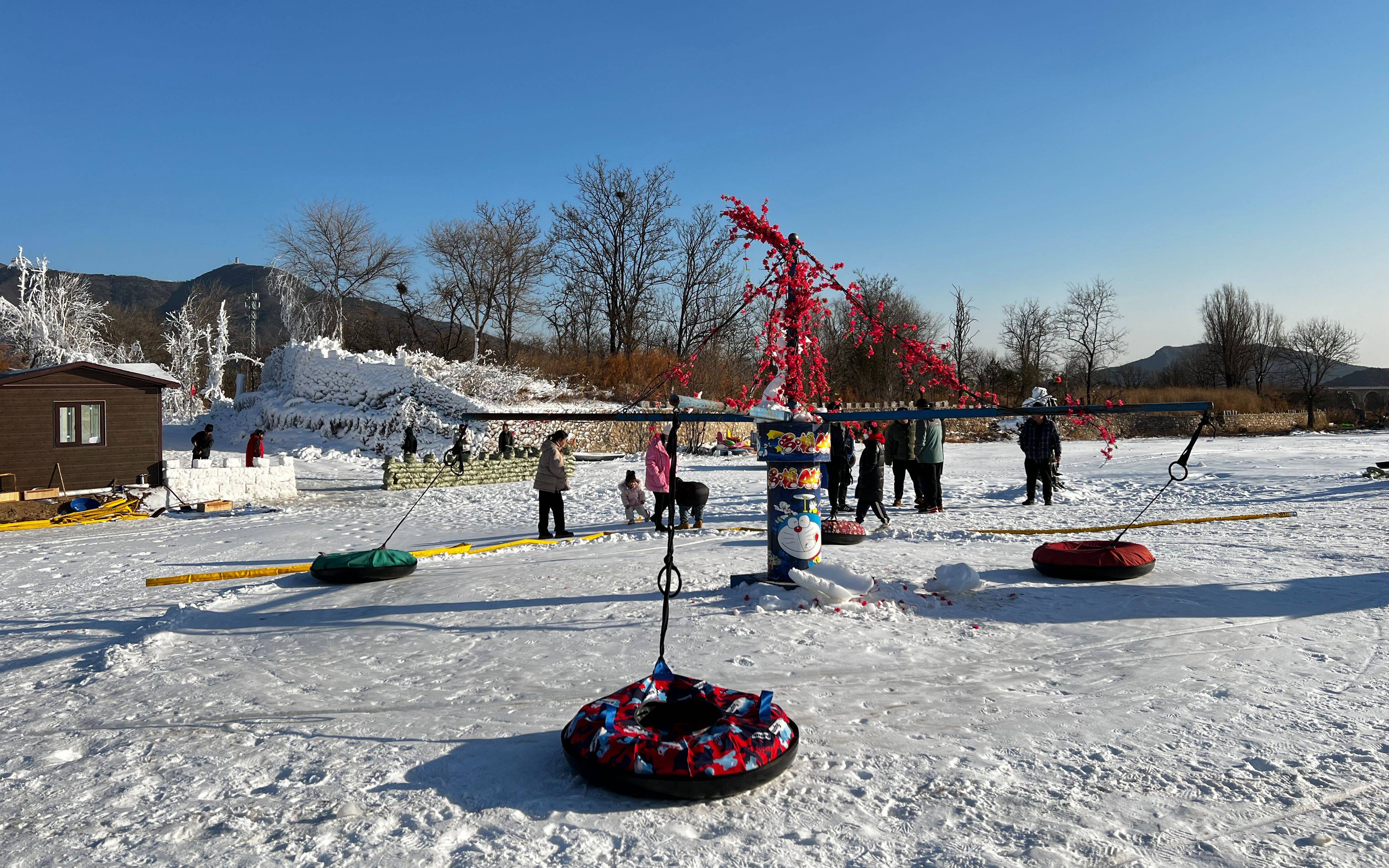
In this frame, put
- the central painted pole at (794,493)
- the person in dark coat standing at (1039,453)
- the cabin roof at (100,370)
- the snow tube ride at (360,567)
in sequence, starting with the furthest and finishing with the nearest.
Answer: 1. the cabin roof at (100,370)
2. the person in dark coat standing at (1039,453)
3. the snow tube ride at (360,567)
4. the central painted pole at (794,493)

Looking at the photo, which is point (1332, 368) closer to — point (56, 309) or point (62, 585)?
point (62, 585)

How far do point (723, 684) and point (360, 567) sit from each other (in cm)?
507

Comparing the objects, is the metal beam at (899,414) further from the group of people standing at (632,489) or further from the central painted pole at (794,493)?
the group of people standing at (632,489)

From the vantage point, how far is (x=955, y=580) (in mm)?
8031

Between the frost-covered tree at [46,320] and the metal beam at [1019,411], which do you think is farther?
the frost-covered tree at [46,320]

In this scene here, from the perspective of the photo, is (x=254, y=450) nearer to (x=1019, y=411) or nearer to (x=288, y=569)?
(x=288, y=569)

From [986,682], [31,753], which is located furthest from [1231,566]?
[31,753]

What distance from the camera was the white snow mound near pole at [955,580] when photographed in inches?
316

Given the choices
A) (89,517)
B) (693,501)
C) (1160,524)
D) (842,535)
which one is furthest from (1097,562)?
(89,517)

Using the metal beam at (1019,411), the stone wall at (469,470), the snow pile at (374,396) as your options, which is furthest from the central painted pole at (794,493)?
the snow pile at (374,396)

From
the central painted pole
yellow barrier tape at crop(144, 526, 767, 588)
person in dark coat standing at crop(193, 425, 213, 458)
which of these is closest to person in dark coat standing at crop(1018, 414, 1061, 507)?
yellow barrier tape at crop(144, 526, 767, 588)

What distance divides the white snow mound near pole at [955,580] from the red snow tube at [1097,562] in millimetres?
1083

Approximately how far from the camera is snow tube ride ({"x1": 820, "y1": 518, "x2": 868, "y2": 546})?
1139 cm

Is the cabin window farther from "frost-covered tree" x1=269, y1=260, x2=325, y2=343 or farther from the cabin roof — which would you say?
"frost-covered tree" x1=269, y1=260, x2=325, y2=343
